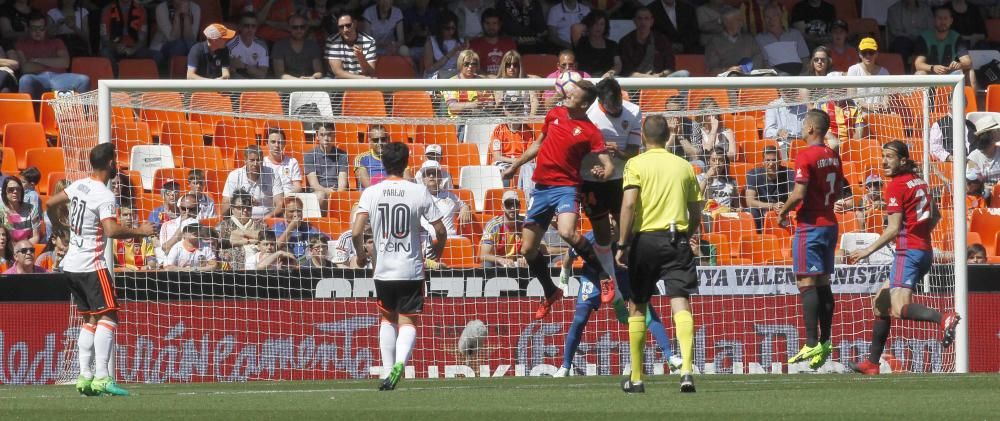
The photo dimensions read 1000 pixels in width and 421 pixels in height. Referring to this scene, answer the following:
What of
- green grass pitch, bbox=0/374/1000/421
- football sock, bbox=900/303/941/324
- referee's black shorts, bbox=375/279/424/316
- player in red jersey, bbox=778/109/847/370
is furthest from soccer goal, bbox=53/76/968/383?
referee's black shorts, bbox=375/279/424/316

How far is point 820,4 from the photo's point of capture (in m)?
21.2

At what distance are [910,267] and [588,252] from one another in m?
2.93

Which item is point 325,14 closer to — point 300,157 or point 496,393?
point 300,157

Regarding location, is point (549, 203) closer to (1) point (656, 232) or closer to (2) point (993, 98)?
(1) point (656, 232)

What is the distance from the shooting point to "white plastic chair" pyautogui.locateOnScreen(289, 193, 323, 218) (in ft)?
48.7

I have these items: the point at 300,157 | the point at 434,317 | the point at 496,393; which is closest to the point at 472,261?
the point at 434,317

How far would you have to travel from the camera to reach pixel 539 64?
1947 centimetres

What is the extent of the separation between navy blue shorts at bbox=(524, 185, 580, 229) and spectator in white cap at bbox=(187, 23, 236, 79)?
18.5 ft

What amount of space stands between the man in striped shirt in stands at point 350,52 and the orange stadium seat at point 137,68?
216 centimetres

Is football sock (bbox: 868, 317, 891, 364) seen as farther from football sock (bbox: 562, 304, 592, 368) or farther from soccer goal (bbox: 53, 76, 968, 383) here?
football sock (bbox: 562, 304, 592, 368)

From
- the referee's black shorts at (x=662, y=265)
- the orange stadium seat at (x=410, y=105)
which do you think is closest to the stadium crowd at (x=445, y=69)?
the orange stadium seat at (x=410, y=105)

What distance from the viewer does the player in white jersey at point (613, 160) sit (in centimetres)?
1216

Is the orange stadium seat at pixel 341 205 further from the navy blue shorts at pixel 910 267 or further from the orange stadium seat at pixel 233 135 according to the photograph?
the navy blue shorts at pixel 910 267

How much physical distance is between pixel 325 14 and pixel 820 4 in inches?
262
